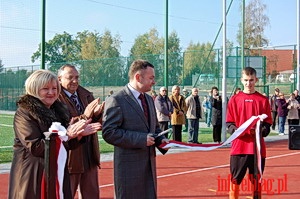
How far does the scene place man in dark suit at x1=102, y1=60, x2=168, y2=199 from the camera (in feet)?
13.8

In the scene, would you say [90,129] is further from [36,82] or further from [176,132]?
[176,132]

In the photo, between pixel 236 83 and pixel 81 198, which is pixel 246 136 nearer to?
pixel 81 198

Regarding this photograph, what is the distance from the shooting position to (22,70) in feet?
86.8

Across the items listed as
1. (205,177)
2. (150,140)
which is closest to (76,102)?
(150,140)

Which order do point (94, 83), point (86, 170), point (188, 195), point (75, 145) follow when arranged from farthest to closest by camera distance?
point (94, 83)
point (188, 195)
point (86, 170)
point (75, 145)

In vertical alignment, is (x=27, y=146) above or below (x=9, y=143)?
above

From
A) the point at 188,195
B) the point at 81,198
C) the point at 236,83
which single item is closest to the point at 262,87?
the point at 236,83

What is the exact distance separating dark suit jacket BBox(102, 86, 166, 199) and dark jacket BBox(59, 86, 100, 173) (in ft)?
2.44

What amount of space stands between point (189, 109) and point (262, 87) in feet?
28.9

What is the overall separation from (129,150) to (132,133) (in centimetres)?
20

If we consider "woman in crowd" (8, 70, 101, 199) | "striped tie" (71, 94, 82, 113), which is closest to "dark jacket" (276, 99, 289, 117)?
"striped tie" (71, 94, 82, 113)

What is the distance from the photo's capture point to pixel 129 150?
13.9 ft

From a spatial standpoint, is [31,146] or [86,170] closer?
[31,146]

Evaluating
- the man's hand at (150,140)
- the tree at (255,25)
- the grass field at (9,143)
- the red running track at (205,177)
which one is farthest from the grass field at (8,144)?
the tree at (255,25)
